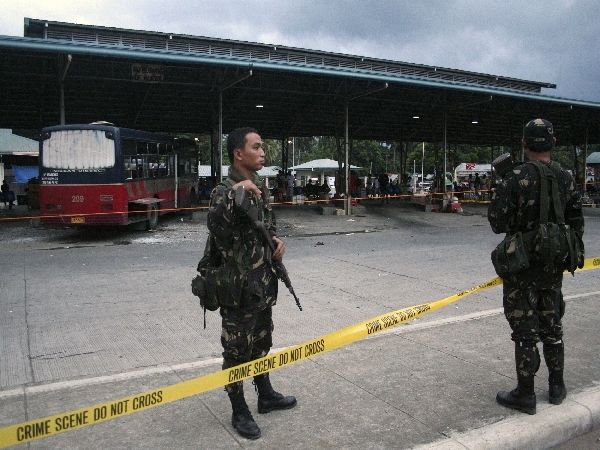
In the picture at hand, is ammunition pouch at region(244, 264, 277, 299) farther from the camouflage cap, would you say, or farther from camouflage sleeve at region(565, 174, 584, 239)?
camouflage sleeve at region(565, 174, 584, 239)

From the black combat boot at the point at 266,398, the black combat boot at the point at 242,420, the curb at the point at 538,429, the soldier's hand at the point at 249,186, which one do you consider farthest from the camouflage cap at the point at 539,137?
the black combat boot at the point at 242,420

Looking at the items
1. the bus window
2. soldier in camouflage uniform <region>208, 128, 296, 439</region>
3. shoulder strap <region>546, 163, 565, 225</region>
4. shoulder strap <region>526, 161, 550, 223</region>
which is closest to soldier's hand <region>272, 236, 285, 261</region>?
soldier in camouflage uniform <region>208, 128, 296, 439</region>

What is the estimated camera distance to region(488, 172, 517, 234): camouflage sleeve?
3.49 m

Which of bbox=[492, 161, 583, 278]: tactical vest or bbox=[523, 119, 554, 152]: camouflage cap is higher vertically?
bbox=[523, 119, 554, 152]: camouflage cap

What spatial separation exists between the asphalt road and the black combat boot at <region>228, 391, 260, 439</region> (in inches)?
54.3

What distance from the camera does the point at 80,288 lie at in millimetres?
7703

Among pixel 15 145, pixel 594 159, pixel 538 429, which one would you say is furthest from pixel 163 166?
pixel 594 159

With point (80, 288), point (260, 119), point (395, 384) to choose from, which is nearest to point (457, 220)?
point (260, 119)

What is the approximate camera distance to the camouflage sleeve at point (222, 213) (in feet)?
9.97

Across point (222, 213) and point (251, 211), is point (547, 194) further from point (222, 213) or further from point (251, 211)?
point (222, 213)

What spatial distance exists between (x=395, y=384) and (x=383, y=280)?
13.8 ft

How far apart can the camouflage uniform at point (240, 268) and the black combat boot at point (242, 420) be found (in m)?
0.06

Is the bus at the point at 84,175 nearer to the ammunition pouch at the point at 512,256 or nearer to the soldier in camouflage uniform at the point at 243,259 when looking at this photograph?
the soldier in camouflage uniform at the point at 243,259

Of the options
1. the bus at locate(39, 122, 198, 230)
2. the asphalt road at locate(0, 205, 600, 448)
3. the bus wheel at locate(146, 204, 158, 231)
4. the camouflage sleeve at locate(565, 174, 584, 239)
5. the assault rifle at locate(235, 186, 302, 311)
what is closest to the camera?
the assault rifle at locate(235, 186, 302, 311)
